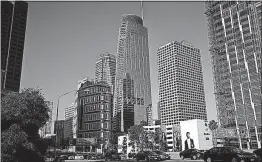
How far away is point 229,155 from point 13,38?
612 ft

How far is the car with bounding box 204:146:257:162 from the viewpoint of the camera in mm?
23141

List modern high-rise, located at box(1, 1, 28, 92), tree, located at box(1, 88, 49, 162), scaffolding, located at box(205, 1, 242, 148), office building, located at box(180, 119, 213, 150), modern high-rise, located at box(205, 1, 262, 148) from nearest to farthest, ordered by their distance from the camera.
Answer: tree, located at box(1, 88, 49, 162) → modern high-rise, located at box(205, 1, 262, 148) → scaffolding, located at box(205, 1, 242, 148) → office building, located at box(180, 119, 213, 150) → modern high-rise, located at box(1, 1, 28, 92)

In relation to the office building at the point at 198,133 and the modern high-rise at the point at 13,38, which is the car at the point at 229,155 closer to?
the office building at the point at 198,133

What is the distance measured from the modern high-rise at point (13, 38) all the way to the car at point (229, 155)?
519 feet

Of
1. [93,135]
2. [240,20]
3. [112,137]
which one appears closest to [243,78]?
[240,20]

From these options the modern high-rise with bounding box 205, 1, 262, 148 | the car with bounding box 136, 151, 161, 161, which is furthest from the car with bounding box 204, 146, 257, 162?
the modern high-rise with bounding box 205, 1, 262, 148

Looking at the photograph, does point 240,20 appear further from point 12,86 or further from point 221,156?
point 12,86

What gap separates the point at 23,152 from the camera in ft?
83.7

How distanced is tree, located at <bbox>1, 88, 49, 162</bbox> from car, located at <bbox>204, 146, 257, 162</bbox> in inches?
681

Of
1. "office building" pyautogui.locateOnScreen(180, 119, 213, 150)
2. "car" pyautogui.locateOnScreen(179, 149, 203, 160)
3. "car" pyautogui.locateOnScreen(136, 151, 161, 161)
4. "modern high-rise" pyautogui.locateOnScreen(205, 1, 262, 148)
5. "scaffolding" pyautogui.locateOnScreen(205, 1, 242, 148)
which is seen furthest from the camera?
"office building" pyautogui.locateOnScreen(180, 119, 213, 150)

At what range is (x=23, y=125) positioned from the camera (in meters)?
26.6

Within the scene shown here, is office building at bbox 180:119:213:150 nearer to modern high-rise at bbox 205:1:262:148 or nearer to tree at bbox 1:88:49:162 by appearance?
modern high-rise at bbox 205:1:262:148

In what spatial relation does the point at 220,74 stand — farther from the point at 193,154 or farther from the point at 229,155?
the point at 229,155

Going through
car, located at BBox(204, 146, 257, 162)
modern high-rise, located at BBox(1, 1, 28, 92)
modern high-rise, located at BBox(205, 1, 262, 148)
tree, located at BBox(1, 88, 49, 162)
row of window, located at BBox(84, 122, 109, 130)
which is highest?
modern high-rise, located at BBox(1, 1, 28, 92)
